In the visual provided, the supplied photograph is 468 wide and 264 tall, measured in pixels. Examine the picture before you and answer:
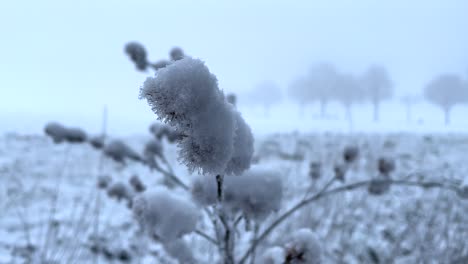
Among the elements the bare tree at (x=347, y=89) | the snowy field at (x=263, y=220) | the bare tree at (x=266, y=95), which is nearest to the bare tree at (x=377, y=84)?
the bare tree at (x=347, y=89)

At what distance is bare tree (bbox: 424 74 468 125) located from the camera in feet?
118

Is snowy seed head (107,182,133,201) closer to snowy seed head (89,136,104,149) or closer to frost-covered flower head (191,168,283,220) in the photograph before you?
snowy seed head (89,136,104,149)

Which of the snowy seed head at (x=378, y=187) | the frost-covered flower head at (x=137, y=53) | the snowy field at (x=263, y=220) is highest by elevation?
the frost-covered flower head at (x=137, y=53)

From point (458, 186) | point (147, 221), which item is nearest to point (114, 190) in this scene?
point (147, 221)

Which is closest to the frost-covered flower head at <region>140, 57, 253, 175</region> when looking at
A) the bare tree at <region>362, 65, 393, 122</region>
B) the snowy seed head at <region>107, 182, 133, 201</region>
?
the snowy seed head at <region>107, 182, 133, 201</region>

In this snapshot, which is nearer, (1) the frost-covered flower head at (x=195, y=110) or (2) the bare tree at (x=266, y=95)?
(1) the frost-covered flower head at (x=195, y=110)

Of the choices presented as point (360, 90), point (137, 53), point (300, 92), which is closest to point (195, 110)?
point (137, 53)

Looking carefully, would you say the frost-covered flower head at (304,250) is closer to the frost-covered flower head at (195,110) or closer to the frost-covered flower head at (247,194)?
the frost-covered flower head at (247,194)

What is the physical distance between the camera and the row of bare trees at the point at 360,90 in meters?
36.5

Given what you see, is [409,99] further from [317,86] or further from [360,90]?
[317,86]

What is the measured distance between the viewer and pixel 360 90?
138 ft

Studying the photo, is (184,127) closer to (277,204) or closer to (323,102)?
(277,204)

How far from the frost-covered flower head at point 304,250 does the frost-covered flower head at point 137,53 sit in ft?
2.40

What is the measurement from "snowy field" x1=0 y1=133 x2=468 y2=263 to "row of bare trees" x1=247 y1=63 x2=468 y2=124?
34.5 meters
